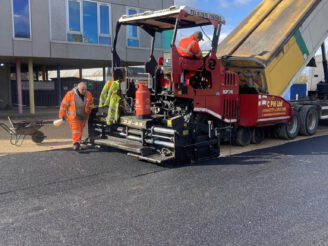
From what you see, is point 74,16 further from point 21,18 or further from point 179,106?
point 179,106

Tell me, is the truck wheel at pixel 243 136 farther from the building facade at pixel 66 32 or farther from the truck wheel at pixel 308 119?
the building facade at pixel 66 32

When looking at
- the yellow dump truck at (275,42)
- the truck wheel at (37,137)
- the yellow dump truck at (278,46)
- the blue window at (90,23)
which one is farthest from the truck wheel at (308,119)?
the blue window at (90,23)

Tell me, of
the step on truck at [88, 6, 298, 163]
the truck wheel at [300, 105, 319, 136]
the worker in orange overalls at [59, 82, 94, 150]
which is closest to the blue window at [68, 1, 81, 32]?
the step on truck at [88, 6, 298, 163]

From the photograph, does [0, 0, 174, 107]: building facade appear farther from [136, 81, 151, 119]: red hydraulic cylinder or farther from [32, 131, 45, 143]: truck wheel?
[136, 81, 151, 119]: red hydraulic cylinder

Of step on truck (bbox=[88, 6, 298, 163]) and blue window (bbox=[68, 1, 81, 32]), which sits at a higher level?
blue window (bbox=[68, 1, 81, 32])

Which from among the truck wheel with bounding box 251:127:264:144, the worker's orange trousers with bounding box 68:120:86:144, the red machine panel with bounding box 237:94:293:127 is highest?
the red machine panel with bounding box 237:94:293:127

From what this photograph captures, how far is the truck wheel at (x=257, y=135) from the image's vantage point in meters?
8.49

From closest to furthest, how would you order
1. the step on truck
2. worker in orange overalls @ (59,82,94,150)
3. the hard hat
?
the step on truck < the hard hat < worker in orange overalls @ (59,82,94,150)

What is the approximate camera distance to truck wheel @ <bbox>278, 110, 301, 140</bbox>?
9102mm

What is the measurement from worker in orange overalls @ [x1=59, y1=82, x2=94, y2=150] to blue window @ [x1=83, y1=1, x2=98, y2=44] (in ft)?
28.3

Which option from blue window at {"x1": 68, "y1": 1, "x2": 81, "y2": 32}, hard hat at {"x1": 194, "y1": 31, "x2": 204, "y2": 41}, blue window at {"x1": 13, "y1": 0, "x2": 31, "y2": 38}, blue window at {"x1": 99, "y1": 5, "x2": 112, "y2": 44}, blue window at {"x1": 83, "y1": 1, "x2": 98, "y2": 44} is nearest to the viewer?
hard hat at {"x1": 194, "y1": 31, "x2": 204, "y2": 41}

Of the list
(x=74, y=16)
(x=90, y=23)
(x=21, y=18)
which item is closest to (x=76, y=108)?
(x=21, y=18)

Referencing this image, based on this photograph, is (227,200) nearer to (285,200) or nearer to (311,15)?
(285,200)

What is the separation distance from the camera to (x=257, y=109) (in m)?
7.70
